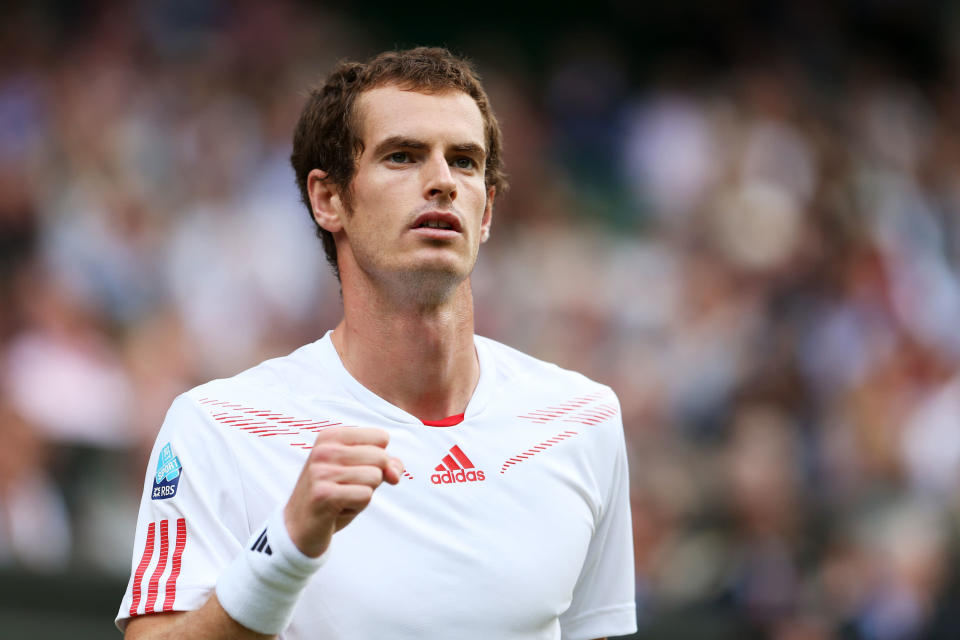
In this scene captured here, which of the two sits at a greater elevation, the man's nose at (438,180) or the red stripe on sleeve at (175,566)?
the man's nose at (438,180)

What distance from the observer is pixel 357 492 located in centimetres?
274

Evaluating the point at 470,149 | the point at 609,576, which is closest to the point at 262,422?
the point at 470,149

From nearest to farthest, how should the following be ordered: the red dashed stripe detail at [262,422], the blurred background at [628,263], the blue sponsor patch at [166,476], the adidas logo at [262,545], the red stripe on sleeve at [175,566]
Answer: the adidas logo at [262,545] → the red stripe on sleeve at [175,566] → the blue sponsor patch at [166,476] → the red dashed stripe detail at [262,422] → the blurred background at [628,263]

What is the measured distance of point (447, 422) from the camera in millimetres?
3523

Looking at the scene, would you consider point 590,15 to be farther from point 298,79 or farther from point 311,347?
point 311,347

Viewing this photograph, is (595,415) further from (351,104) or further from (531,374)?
(351,104)

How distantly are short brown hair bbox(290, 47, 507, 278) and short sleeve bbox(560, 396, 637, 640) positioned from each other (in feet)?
3.02

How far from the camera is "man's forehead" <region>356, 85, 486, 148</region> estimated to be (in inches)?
138

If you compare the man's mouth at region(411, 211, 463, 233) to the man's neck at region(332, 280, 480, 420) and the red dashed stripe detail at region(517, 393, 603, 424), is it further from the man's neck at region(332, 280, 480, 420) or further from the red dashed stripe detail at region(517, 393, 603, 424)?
the red dashed stripe detail at region(517, 393, 603, 424)

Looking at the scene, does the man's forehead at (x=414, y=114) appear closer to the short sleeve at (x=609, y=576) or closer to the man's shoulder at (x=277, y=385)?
the man's shoulder at (x=277, y=385)

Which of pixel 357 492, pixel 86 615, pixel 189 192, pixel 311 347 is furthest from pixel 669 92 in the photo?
pixel 357 492

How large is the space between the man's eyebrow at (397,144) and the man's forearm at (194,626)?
1.22m

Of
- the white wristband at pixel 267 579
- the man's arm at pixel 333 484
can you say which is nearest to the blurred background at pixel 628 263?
the white wristband at pixel 267 579

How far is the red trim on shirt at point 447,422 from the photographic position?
3.51 m
